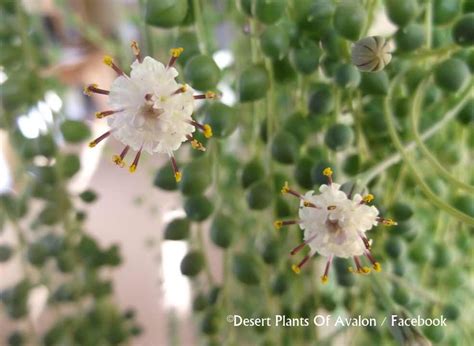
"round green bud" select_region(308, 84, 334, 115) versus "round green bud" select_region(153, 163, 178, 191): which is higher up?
"round green bud" select_region(308, 84, 334, 115)

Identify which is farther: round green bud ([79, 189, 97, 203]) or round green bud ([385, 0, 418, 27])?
round green bud ([79, 189, 97, 203])

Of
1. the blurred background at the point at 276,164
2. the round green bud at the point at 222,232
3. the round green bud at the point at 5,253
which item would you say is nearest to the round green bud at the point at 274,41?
the blurred background at the point at 276,164

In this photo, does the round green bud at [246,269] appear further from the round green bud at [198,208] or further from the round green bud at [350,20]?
the round green bud at [350,20]

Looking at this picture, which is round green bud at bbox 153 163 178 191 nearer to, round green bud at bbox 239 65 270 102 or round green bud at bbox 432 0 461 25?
round green bud at bbox 239 65 270 102

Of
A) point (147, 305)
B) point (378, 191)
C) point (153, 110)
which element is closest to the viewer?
point (153, 110)

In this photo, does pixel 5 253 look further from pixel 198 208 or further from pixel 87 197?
pixel 198 208

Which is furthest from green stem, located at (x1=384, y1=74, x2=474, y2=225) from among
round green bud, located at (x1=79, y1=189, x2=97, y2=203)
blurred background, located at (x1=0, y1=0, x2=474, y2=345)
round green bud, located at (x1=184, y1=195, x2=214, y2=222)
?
round green bud, located at (x1=79, y1=189, x2=97, y2=203)

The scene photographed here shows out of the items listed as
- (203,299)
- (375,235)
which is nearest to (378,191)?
(375,235)

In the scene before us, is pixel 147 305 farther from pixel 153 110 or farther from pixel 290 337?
pixel 153 110
